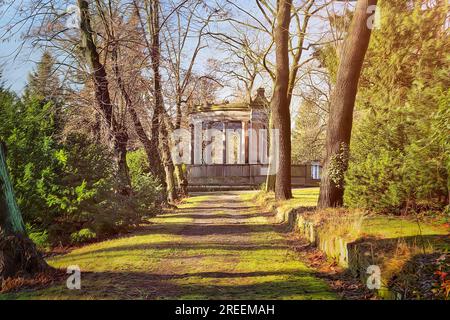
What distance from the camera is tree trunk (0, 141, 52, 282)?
5746mm

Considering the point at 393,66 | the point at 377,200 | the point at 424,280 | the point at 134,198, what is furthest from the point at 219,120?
the point at 424,280

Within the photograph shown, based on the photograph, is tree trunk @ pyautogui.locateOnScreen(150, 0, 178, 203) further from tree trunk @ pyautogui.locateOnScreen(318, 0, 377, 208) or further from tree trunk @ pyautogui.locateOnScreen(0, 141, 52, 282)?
tree trunk @ pyautogui.locateOnScreen(0, 141, 52, 282)

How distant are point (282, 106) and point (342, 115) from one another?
21.8 ft

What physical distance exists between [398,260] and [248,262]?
8.71 ft

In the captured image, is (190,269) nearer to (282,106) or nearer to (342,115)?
(342,115)

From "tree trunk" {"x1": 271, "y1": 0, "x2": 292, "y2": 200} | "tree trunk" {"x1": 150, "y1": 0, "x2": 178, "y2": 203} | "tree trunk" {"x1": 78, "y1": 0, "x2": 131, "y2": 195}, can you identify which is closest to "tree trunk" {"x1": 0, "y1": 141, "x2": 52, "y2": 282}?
"tree trunk" {"x1": 78, "y1": 0, "x2": 131, "y2": 195}

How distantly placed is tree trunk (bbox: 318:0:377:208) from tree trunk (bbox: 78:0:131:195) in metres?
5.51

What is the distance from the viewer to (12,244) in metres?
5.80

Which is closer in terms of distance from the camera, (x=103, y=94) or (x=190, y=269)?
(x=190, y=269)

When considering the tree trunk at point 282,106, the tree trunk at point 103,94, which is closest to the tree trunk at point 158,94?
the tree trunk at point 103,94

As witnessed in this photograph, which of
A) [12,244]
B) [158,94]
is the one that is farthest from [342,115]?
[158,94]

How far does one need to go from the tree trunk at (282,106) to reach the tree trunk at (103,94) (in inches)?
249

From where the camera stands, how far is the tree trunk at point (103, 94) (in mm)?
12172
